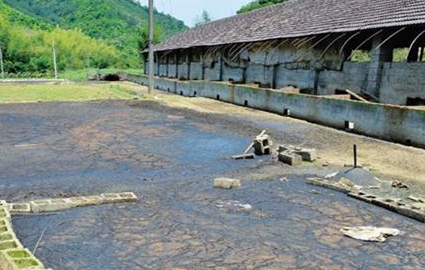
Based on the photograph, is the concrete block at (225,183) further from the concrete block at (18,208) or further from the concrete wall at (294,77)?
the concrete wall at (294,77)

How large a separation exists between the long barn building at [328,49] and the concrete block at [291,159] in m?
7.88

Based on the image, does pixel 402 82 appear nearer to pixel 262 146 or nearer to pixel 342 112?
pixel 342 112

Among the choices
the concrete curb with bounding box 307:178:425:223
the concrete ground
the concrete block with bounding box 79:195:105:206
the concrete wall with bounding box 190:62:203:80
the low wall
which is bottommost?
the concrete ground

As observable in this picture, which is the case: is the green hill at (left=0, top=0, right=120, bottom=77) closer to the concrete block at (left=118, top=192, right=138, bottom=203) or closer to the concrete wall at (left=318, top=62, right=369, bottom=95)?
the concrete wall at (left=318, top=62, right=369, bottom=95)

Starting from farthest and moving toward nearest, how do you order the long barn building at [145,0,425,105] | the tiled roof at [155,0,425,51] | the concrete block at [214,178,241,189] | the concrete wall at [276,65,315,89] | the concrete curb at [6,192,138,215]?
Answer: the concrete wall at [276,65,315,89], the tiled roof at [155,0,425,51], the long barn building at [145,0,425,105], the concrete block at [214,178,241,189], the concrete curb at [6,192,138,215]

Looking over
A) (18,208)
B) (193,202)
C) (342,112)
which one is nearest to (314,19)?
(342,112)

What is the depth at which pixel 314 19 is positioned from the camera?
23.3 metres

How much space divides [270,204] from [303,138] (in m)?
6.88

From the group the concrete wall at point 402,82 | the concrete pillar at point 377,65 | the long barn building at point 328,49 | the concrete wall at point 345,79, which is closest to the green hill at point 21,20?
the long barn building at point 328,49

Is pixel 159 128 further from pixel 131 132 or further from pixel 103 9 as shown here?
pixel 103 9

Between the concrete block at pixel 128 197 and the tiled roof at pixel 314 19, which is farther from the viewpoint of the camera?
the tiled roof at pixel 314 19

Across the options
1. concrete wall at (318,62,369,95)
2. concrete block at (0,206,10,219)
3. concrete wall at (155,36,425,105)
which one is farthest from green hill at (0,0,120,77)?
concrete block at (0,206,10,219)

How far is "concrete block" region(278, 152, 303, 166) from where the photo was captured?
10087 mm

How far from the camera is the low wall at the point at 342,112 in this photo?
12656mm
